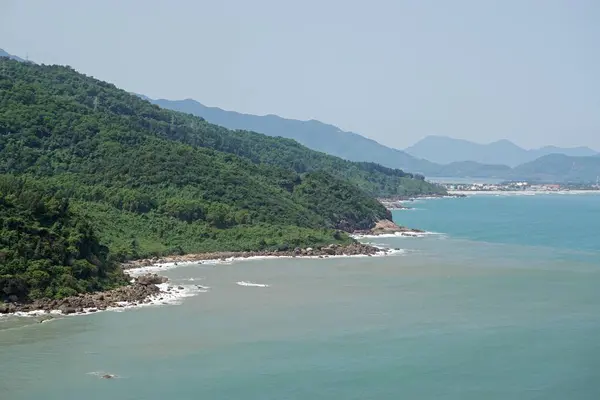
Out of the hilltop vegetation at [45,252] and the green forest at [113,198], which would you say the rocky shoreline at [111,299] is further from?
the green forest at [113,198]

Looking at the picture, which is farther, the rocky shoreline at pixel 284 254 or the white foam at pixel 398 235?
the white foam at pixel 398 235

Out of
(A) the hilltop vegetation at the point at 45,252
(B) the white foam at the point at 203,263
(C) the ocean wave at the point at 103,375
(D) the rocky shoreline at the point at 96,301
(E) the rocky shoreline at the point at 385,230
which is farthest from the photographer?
(E) the rocky shoreline at the point at 385,230

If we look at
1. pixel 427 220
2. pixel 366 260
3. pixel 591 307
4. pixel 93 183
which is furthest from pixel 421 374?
pixel 427 220

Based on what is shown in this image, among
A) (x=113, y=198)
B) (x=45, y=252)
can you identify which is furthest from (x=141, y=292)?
(x=113, y=198)

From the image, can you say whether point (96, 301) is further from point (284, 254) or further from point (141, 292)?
point (284, 254)

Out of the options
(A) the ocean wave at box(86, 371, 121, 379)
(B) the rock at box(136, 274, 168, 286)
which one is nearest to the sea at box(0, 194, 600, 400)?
(A) the ocean wave at box(86, 371, 121, 379)

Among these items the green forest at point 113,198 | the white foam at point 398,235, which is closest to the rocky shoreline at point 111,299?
the green forest at point 113,198

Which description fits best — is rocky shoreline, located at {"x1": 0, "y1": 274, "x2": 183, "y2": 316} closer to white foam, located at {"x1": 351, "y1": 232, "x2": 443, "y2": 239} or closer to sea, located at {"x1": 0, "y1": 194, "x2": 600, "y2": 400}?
sea, located at {"x1": 0, "y1": 194, "x2": 600, "y2": 400}
